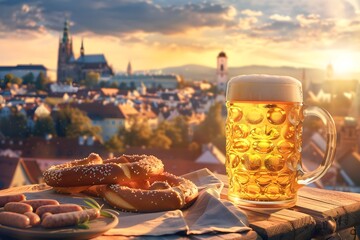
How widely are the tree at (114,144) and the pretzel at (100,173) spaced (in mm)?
27948

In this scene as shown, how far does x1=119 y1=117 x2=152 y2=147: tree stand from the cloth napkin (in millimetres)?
29060

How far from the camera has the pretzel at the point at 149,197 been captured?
100 cm

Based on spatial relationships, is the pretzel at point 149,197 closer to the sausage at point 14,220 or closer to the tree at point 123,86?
the sausage at point 14,220

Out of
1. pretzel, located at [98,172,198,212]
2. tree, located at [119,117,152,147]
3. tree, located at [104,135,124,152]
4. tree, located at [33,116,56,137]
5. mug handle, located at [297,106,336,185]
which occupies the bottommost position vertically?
tree, located at [104,135,124,152]

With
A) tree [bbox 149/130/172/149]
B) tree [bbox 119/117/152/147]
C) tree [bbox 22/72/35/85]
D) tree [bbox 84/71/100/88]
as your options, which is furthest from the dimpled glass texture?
tree [bbox 84/71/100/88]

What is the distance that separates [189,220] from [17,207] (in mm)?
311

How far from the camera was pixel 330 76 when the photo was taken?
96.5ft

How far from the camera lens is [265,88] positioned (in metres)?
1.07

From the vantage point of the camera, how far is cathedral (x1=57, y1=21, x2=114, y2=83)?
41.0 metres

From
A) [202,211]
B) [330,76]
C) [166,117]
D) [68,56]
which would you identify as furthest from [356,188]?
[68,56]

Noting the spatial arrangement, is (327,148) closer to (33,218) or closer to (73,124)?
(33,218)

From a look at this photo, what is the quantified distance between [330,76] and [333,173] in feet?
29.1

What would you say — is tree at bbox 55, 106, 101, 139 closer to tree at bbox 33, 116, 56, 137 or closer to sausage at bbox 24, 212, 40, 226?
tree at bbox 33, 116, 56, 137

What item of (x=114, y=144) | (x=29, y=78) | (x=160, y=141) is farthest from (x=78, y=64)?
(x=160, y=141)
